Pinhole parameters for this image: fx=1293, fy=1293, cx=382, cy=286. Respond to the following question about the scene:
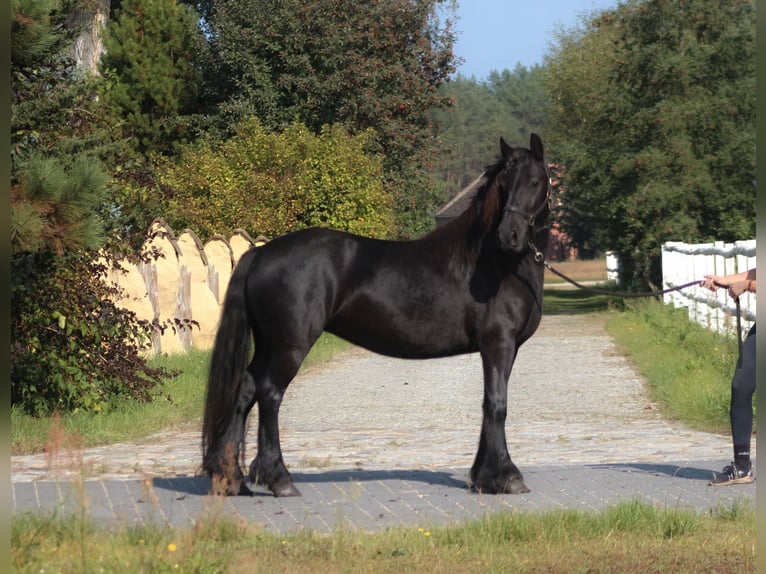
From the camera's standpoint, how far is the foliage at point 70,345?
12414mm

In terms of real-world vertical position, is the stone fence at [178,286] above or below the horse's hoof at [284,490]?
above

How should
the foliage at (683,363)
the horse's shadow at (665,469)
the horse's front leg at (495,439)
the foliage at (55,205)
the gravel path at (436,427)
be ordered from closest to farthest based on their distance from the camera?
1. the foliage at (55,205)
2. the horse's front leg at (495,439)
3. the horse's shadow at (665,469)
4. the gravel path at (436,427)
5. the foliage at (683,363)

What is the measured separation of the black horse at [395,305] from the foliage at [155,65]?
3344cm

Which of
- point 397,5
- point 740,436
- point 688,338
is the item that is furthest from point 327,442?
point 397,5

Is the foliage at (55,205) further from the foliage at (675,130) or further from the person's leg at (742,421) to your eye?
the foliage at (675,130)

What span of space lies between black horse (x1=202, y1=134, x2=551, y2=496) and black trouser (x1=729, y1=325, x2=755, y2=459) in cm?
144

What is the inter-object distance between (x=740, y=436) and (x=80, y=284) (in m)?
6.77

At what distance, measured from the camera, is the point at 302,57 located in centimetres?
3922

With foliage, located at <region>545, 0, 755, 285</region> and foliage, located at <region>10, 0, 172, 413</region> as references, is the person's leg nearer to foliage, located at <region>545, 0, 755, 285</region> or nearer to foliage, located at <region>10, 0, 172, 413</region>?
foliage, located at <region>10, 0, 172, 413</region>

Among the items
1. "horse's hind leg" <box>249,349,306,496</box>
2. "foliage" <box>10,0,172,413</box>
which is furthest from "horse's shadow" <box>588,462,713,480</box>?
"foliage" <box>10,0,172,413</box>

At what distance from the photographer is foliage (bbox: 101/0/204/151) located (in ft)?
137

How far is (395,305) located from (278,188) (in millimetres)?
21241

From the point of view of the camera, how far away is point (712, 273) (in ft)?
75.9

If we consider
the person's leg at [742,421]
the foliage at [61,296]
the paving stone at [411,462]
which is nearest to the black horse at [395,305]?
the paving stone at [411,462]
